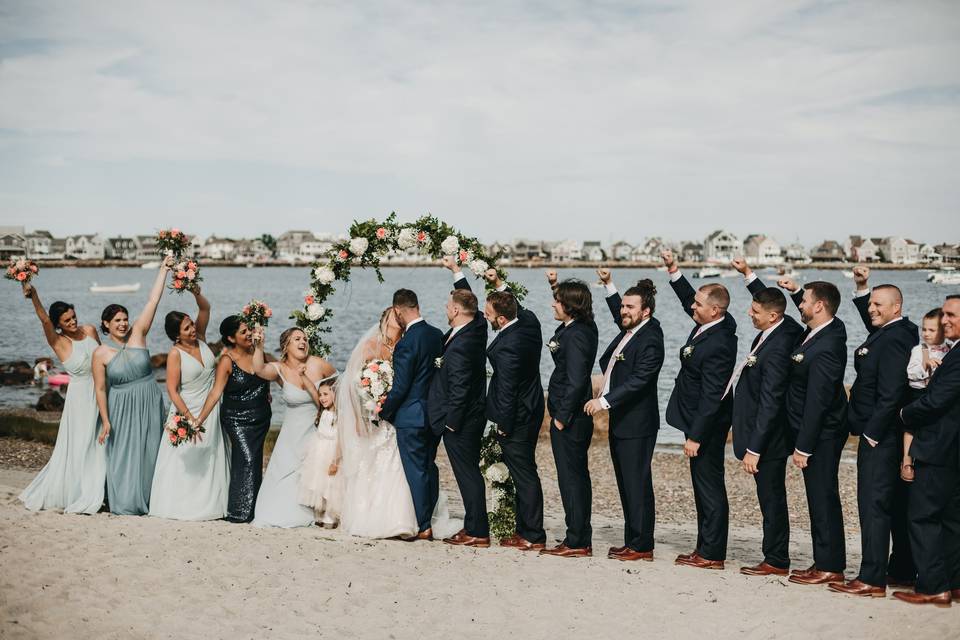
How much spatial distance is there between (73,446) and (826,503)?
7.86 meters

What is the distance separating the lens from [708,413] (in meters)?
7.83

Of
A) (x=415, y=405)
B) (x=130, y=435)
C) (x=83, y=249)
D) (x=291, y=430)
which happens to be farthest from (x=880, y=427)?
(x=83, y=249)

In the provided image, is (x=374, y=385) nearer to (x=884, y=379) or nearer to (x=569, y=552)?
(x=569, y=552)

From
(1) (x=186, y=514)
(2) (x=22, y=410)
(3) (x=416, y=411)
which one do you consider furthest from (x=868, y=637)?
(2) (x=22, y=410)

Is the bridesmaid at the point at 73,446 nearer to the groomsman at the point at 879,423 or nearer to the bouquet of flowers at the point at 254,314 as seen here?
the bouquet of flowers at the point at 254,314

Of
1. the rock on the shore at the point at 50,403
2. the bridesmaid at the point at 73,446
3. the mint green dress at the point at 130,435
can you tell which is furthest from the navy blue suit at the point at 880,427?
the rock on the shore at the point at 50,403

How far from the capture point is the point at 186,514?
9328mm

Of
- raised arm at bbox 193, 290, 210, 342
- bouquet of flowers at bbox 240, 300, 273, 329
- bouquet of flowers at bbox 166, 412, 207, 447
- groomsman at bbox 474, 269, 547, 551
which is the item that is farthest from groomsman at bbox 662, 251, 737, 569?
raised arm at bbox 193, 290, 210, 342

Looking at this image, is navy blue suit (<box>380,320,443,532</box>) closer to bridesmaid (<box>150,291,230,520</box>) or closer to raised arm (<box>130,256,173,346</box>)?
bridesmaid (<box>150,291,230,520</box>)

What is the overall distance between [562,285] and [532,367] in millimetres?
874

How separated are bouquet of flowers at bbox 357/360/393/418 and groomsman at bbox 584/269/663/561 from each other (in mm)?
2120

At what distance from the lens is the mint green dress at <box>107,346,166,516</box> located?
941 centimetres

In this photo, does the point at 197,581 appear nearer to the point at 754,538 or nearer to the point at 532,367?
the point at 532,367

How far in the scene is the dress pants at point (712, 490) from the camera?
315 inches
